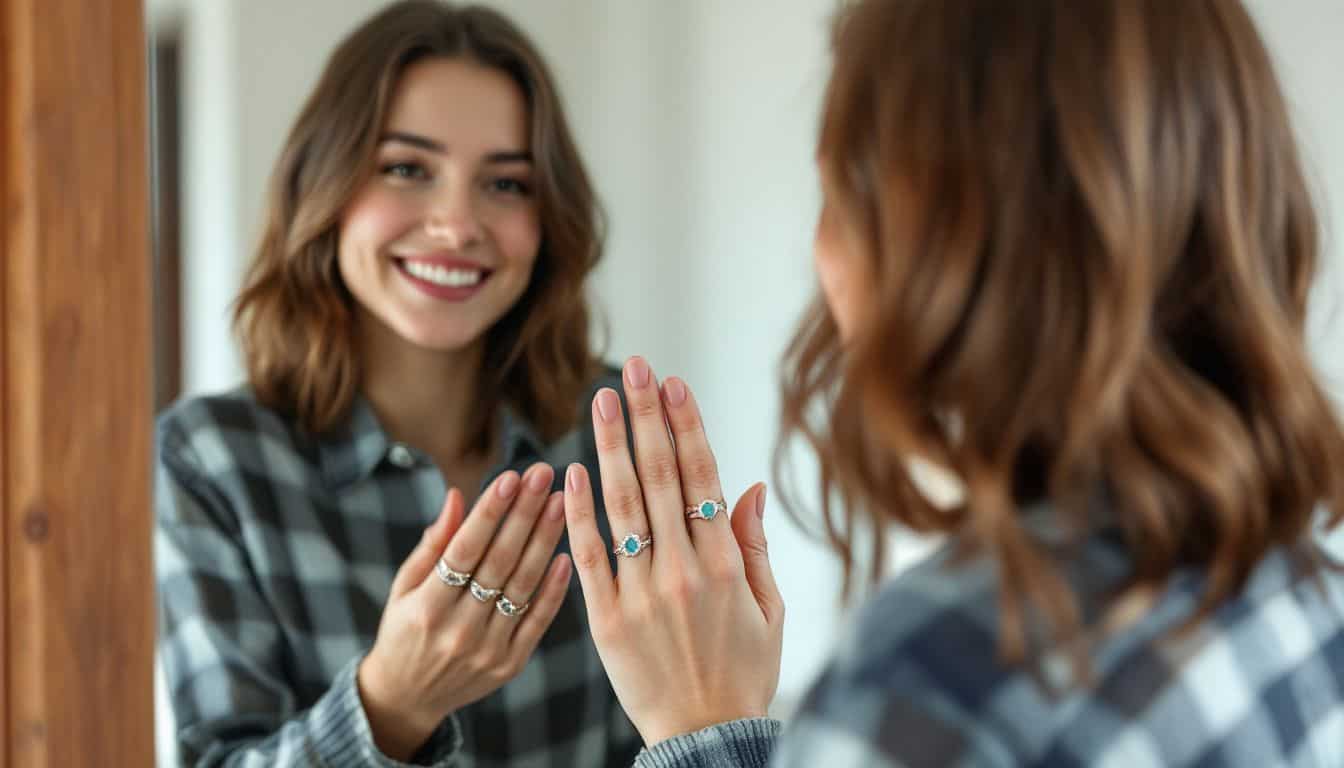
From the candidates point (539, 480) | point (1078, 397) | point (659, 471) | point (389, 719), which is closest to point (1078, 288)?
point (1078, 397)

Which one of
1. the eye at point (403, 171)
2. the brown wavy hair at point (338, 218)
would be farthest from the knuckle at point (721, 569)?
the eye at point (403, 171)

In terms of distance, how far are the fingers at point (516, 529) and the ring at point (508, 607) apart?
0.04 ft

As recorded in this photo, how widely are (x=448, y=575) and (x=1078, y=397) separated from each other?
381mm

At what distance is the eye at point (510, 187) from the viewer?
2.53 ft

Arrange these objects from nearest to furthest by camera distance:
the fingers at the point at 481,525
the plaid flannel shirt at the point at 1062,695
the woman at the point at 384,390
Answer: the plaid flannel shirt at the point at 1062,695 → the fingers at the point at 481,525 → the woman at the point at 384,390

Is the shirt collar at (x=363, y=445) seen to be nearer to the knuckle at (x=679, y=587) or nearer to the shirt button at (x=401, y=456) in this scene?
the shirt button at (x=401, y=456)

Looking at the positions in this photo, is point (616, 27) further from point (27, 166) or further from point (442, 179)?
point (27, 166)

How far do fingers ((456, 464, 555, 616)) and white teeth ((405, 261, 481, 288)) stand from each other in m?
0.18

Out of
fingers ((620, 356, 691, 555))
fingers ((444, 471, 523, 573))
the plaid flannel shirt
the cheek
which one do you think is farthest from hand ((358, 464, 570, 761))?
the plaid flannel shirt

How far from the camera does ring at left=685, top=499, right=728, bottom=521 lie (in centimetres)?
52

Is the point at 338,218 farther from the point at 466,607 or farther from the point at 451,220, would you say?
the point at 466,607

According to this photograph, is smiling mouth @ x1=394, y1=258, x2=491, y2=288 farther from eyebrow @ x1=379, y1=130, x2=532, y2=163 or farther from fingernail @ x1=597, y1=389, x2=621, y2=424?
fingernail @ x1=597, y1=389, x2=621, y2=424

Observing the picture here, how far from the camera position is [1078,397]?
0.97ft

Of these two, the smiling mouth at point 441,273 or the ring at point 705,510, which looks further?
the smiling mouth at point 441,273
